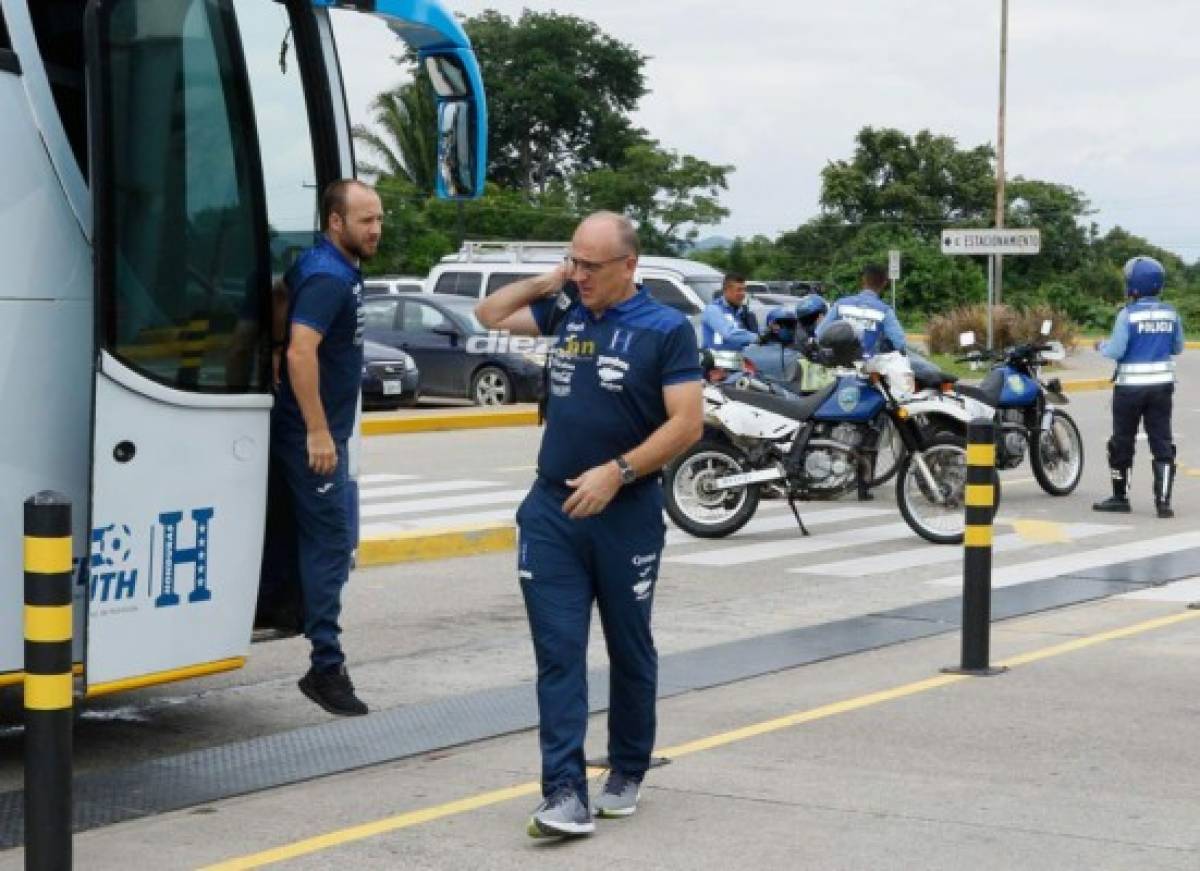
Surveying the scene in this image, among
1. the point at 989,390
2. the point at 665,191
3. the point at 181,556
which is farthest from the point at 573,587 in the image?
the point at 665,191

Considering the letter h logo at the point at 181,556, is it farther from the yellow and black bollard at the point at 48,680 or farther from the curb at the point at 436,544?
the curb at the point at 436,544

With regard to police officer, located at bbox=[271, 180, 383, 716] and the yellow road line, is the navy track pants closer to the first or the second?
the yellow road line

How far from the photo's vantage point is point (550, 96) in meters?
86.6

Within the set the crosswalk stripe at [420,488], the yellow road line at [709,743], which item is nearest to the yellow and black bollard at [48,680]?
the yellow road line at [709,743]

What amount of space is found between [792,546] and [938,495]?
98cm

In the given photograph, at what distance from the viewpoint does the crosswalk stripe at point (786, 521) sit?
567 inches

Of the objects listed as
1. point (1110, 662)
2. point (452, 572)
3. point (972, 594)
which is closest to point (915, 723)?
point (972, 594)

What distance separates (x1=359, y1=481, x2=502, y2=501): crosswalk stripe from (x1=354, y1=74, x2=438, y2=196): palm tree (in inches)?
1991

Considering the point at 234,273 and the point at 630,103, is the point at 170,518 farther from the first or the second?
the point at 630,103

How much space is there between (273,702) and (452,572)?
4.24m

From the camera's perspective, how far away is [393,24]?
878cm

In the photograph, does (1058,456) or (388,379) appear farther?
(388,379)

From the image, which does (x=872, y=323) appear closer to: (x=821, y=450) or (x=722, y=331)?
(x=722, y=331)

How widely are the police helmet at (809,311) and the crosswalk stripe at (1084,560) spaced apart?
12.1 ft
